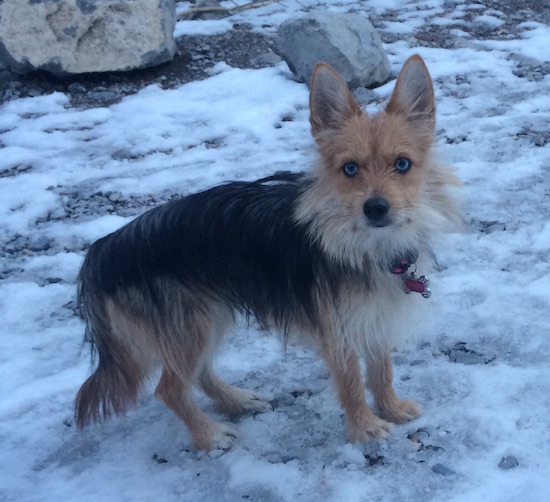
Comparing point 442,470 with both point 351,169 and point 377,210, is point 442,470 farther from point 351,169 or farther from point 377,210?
point 351,169

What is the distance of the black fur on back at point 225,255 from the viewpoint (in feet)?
10.2

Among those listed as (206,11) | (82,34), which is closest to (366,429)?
(82,34)

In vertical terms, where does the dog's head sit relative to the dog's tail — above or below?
above

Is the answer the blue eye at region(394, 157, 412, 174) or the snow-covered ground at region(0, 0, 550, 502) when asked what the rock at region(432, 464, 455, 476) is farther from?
the blue eye at region(394, 157, 412, 174)

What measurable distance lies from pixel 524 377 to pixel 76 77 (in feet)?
18.4

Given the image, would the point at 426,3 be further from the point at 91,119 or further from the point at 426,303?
the point at 426,303

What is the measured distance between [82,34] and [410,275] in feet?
16.8

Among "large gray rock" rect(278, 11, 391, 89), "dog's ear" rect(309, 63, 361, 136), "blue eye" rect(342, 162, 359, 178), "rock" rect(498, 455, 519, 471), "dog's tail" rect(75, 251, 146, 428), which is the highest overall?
"dog's ear" rect(309, 63, 361, 136)

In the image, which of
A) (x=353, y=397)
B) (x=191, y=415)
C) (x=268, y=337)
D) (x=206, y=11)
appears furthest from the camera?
(x=206, y=11)

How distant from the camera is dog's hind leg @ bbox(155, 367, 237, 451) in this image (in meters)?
3.38

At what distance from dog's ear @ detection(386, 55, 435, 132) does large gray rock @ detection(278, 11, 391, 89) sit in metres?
3.66

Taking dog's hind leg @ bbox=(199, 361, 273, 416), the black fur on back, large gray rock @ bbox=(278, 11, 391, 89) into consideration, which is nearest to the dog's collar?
the black fur on back

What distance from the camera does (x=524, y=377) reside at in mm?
3479

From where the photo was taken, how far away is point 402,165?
9.54 feet
